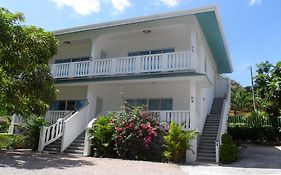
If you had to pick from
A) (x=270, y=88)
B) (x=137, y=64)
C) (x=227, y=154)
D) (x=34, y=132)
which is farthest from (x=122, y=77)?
(x=270, y=88)

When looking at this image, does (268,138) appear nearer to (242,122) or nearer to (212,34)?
(242,122)

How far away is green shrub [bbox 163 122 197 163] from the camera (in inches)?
514

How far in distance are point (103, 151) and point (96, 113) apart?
4.88m

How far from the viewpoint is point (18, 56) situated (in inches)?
485

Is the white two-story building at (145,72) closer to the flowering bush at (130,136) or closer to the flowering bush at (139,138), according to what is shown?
the flowering bush at (130,136)

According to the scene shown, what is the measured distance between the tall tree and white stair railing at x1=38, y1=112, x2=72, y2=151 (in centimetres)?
180

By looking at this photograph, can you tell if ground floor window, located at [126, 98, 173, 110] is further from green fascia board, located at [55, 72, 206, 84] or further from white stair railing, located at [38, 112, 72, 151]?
white stair railing, located at [38, 112, 72, 151]

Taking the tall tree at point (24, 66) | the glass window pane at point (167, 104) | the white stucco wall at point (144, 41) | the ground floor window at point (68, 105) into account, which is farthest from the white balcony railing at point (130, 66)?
the tall tree at point (24, 66)

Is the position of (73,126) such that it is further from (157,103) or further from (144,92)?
(157,103)

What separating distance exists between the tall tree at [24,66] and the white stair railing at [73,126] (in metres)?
2.13

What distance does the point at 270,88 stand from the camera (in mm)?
21453

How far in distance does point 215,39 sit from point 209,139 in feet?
22.9

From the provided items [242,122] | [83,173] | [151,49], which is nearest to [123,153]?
[83,173]

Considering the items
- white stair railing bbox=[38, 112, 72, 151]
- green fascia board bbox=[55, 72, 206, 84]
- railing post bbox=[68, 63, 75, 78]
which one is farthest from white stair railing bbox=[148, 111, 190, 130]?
railing post bbox=[68, 63, 75, 78]
